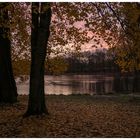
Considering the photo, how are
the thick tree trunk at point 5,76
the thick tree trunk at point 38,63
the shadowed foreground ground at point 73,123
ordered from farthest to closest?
the thick tree trunk at point 5,76, the thick tree trunk at point 38,63, the shadowed foreground ground at point 73,123

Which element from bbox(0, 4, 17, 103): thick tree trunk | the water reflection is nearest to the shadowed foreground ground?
bbox(0, 4, 17, 103): thick tree trunk

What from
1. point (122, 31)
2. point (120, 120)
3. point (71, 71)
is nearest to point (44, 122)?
point (120, 120)

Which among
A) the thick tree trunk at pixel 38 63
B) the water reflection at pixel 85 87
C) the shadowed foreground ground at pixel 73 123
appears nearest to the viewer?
the shadowed foreground ground at pixel 73 123

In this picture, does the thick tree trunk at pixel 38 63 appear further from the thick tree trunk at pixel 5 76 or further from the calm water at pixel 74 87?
the calm water at pixel 74 87

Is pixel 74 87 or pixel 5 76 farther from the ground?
pixel 5 76

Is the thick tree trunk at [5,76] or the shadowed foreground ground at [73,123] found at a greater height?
the thick tree trunk at [5,76]

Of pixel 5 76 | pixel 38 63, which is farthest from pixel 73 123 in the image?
pixel 5 76

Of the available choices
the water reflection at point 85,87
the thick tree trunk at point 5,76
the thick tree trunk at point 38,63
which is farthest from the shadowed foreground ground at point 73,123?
the water reflection at point 85,87

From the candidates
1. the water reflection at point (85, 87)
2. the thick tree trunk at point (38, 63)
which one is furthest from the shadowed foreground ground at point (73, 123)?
the water reflection at point (85, 87)

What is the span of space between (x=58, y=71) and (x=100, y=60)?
476 ft

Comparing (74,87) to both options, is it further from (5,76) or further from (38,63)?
(38,63)

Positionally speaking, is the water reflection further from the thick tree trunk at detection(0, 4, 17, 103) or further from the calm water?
the thick tree trunk at detection(0, 4, 17, 103)

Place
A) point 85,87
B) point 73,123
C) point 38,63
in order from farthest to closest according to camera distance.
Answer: point 85,87 < point 38,63 < point 73,123

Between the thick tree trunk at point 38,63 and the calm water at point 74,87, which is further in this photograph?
the calm water at point 74,87
